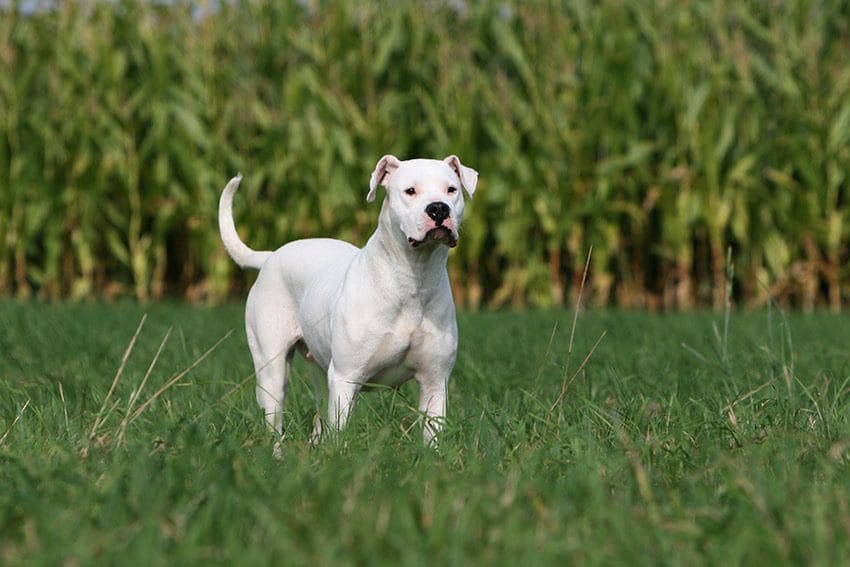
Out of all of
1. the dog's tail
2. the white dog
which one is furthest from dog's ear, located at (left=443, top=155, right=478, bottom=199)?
the dog's tail

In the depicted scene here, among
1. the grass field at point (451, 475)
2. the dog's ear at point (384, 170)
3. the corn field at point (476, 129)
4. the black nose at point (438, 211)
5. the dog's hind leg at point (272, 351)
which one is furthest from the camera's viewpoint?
the corn field at point (476, 129)

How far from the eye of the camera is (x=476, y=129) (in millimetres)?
10344

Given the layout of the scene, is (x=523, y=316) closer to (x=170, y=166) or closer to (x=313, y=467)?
(x=170, y=166)

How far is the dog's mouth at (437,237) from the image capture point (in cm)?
386

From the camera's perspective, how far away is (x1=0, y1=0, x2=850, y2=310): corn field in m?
10.1

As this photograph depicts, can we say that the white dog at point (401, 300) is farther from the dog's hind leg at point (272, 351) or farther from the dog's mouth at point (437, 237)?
the dog's hind leg at point (272, 351)

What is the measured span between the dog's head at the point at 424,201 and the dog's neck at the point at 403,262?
0.05 meters

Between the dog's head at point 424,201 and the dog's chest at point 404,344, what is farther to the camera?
the dog's chest at point 404,344

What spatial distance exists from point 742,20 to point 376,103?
314 centimetres

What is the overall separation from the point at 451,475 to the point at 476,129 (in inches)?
292

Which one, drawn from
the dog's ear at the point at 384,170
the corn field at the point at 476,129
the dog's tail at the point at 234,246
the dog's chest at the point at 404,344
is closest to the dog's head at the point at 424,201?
the dog's ear at the point at 384,170

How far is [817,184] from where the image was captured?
10109 mm

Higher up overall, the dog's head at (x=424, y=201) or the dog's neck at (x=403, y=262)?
the dog's head at (x=424, y=201)

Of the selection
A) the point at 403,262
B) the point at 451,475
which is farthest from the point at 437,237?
the point at 451,475
